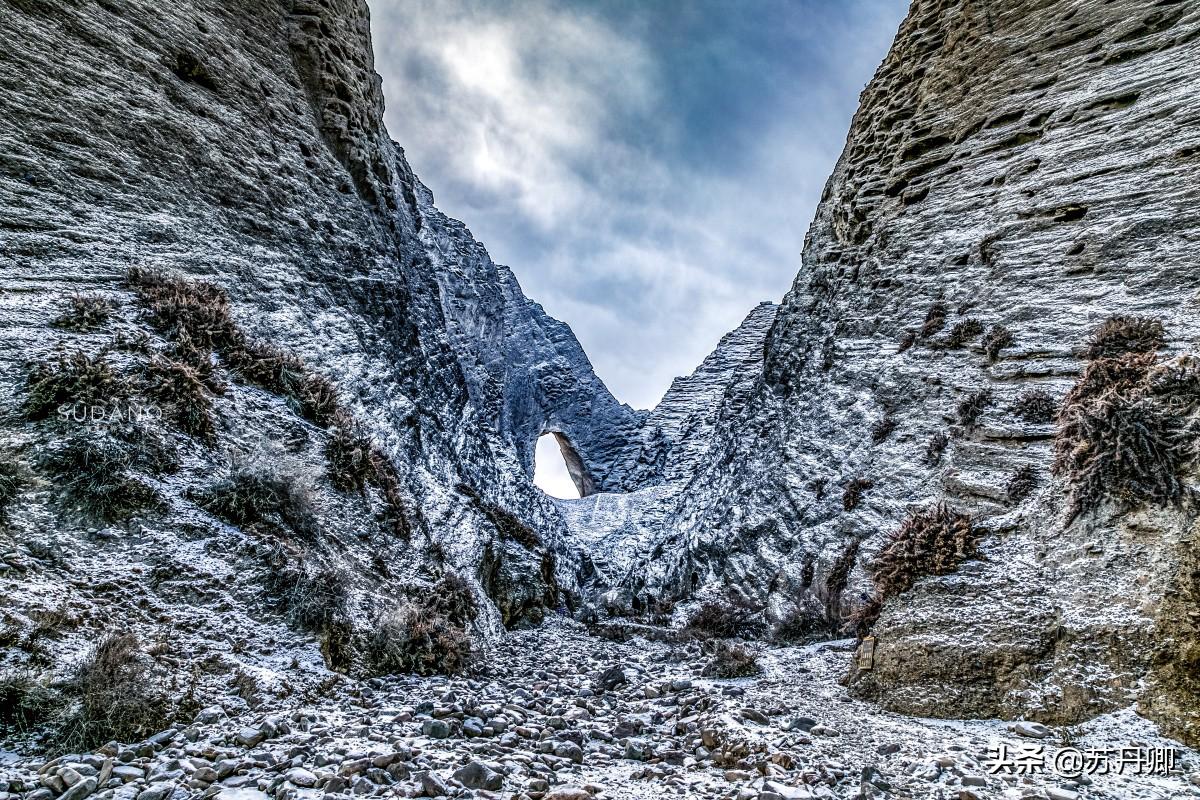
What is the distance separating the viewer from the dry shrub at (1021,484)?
668 cm

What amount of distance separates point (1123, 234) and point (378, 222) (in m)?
17.0

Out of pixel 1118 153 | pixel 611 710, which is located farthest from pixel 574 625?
pixel 1118 153

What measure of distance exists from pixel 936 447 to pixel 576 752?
799 centimetres

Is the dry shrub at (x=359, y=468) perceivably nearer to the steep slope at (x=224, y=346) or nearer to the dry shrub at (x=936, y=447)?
the steep slope at (x=224, y=346)

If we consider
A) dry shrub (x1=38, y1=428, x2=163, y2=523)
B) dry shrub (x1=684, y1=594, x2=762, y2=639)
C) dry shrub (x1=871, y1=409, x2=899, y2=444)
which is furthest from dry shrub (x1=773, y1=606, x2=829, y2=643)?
dry shrub (x1=38, y1=428, x2=163, y2=523)

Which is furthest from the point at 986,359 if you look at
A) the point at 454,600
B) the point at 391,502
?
the point at 391,502

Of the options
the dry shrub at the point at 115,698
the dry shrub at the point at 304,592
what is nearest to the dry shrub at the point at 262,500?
the dry shrub at the point at 304,592

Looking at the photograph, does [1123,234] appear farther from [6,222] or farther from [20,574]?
[6,222]

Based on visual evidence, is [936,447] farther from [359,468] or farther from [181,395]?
[181,395]

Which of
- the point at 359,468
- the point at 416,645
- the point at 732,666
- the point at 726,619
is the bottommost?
the point at 416,645

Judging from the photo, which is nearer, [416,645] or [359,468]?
[416,645]

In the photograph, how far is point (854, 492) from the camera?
1077 centimetres

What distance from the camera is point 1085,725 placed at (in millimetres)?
4223

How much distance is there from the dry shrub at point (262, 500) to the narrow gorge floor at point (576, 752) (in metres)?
2.39
